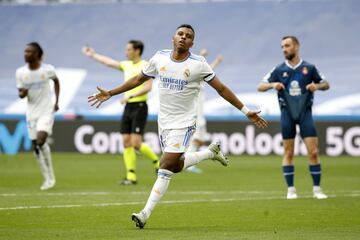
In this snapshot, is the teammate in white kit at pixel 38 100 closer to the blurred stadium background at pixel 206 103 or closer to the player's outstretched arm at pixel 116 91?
the blurred stadium background at pixel 206 103

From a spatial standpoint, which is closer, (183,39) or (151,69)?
(183,39)

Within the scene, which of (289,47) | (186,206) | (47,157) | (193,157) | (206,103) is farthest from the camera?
(206,103)

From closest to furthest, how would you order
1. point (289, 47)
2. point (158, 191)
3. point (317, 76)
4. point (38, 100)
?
1. point (158, 191)
2. point (289, 47)
3. point (317, 76)
4. point (38, 100)

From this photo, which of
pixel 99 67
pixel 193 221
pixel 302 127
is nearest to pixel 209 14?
pixel 99 67

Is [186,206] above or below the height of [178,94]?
below

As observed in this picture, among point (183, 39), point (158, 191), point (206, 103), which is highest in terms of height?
point (183, 39)

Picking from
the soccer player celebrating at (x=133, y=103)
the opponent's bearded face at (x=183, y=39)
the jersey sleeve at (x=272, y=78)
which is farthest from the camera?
the soccer player celebrating at (x=133, y=103)

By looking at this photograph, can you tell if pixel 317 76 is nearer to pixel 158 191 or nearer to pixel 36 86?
pixel 158 191

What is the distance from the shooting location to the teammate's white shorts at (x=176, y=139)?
12875 millimetres

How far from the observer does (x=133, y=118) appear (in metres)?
21.2

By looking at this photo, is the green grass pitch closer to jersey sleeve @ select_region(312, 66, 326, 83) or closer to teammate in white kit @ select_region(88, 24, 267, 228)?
teammate in white kit @ select_region(88, 24, 267, 228)

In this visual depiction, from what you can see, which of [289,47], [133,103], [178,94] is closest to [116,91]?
[178,94]

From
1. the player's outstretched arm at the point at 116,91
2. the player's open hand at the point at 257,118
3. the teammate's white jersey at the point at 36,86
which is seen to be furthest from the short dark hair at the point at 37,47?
the player's open hand at the point at 257,118

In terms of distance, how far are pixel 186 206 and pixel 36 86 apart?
5.53 m
